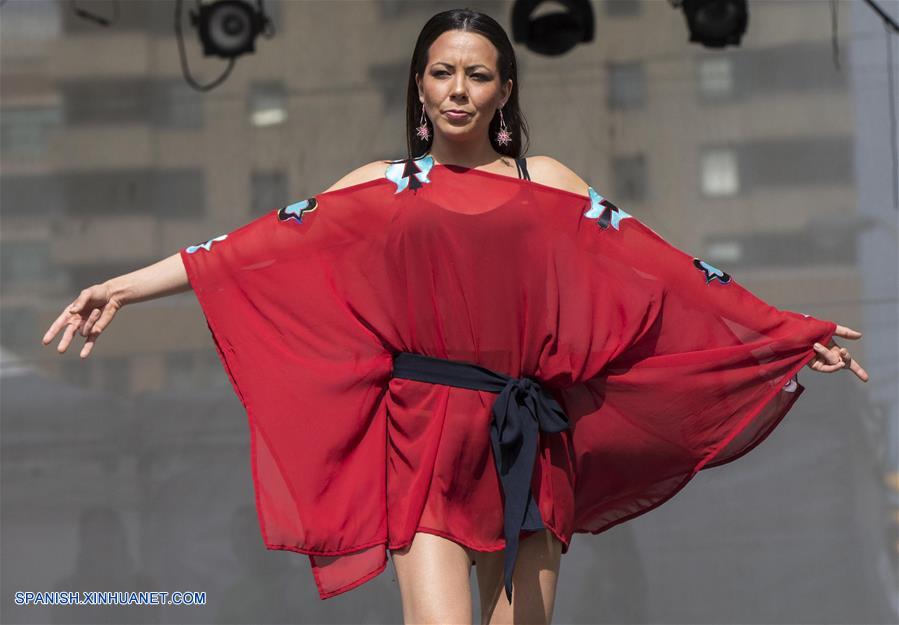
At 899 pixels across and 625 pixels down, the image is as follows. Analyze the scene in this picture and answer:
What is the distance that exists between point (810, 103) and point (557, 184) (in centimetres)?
206

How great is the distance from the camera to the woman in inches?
85.8

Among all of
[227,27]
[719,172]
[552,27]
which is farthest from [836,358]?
[227,27]

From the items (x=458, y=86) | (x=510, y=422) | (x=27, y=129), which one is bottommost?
(x=510, y=422)

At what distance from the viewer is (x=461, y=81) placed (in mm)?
2232

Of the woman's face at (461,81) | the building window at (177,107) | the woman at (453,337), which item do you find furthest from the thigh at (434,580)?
the building window at (177,107)

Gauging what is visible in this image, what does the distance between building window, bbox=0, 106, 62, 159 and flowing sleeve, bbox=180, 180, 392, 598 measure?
211 centimetres

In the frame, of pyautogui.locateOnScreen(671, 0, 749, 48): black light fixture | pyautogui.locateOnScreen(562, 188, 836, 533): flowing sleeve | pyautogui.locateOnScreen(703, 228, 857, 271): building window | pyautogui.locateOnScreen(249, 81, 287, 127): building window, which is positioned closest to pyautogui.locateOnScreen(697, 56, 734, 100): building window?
pyautogui.locateOnScreen(671, 0, 749, 48): black light fixture

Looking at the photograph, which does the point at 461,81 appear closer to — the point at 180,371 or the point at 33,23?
the point at 180,371

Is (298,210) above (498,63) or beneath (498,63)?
beneath

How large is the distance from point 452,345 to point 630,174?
204 cm

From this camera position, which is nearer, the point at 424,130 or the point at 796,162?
the point at 424,130

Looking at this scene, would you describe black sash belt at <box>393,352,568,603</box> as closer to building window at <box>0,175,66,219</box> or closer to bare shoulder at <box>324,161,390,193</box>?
bare shoulder at <box>324,161,390,193</box>

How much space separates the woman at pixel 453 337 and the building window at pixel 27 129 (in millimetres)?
2111

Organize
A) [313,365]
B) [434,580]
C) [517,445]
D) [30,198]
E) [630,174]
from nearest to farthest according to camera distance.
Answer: [434,580] < [517,445] < [313,365] < [630,174] < [30,198]
